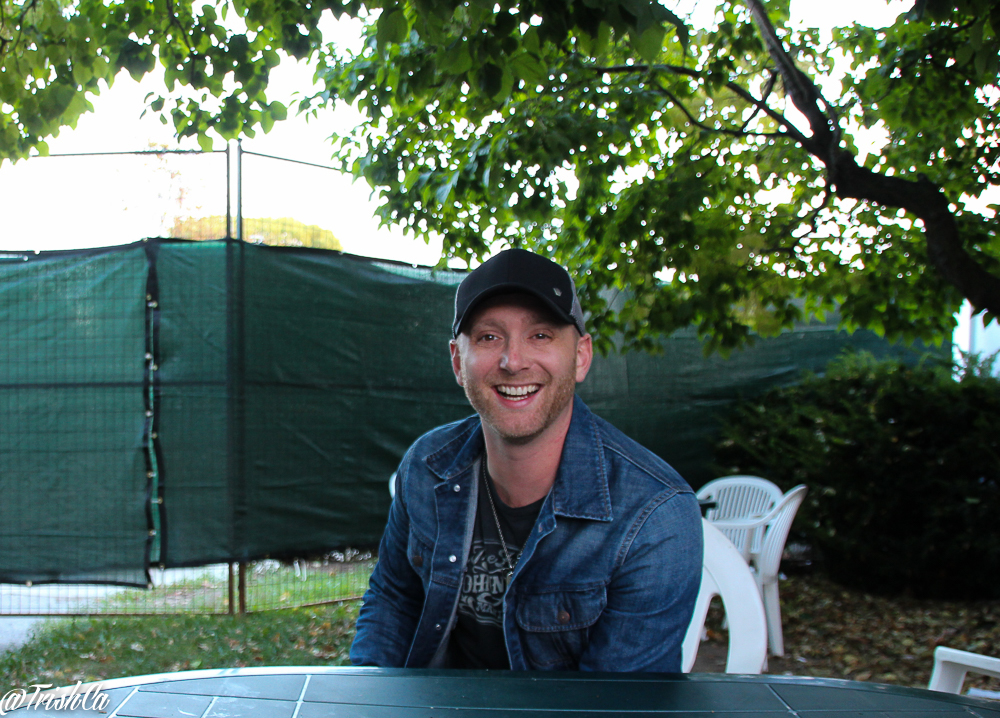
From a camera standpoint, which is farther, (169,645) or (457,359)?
(169,645)

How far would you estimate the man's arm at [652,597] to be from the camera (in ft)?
5.25

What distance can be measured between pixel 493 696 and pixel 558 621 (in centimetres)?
55

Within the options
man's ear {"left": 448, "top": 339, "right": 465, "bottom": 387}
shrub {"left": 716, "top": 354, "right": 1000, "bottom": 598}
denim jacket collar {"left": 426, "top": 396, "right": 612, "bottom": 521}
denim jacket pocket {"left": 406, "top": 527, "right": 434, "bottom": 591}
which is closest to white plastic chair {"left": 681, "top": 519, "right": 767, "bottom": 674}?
denim jacket collar {"left": 426, "top": 396, "right": 612, "bottom": 521}

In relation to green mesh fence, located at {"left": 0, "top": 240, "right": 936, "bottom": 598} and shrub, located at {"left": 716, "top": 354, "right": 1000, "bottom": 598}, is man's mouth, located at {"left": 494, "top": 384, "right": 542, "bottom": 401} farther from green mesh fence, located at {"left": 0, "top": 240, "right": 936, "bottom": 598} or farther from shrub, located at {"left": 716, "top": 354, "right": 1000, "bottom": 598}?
shrub, located at {"left": 716, "top": 354, "right": 1000, "bottom": 598}

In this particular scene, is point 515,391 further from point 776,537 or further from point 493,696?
point 776,537

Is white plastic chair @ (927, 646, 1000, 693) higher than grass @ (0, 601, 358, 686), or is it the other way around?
white plastic chair @ (927, 646, 1000, 693)

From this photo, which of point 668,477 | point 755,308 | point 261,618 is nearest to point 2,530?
point 261,618

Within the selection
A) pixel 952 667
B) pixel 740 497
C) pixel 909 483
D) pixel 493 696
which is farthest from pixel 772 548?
pixel 493 696

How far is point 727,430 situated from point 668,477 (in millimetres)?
5341

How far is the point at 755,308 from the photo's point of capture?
444 cm

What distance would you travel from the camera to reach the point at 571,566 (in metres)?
1.71

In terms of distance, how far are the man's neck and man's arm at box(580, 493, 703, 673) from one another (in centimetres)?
29

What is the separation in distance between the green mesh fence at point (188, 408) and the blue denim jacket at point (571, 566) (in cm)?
281

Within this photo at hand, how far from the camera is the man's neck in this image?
1.88m
